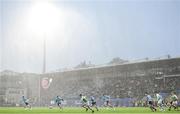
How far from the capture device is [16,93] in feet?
243

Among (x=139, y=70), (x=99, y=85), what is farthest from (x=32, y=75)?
(x=139, y=70)

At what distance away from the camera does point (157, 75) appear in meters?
57.7

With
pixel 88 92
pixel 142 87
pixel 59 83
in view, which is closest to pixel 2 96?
pixel 59 83

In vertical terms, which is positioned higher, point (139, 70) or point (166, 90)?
point (139, 70)

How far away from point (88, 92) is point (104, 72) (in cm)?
605

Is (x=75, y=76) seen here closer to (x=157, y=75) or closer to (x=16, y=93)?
(x=16, y=93)

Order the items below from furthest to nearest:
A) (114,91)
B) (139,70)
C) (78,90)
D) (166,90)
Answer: (78,90) → (114,91) → (139,70) → (166,90)

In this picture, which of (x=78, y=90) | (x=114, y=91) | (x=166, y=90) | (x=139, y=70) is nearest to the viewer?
(x=166, y=90)

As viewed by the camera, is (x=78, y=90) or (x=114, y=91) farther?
(x=78, y=90)

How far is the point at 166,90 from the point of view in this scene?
5619 centimetres

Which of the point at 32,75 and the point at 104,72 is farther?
the point at 32,75

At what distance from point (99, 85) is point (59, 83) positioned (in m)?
9.80

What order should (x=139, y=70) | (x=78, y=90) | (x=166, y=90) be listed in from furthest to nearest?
(x=78, y=90) → (x=139, y=70) → (x=166, y=90)

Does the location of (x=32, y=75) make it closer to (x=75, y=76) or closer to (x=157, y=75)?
(x=75, y=76)
